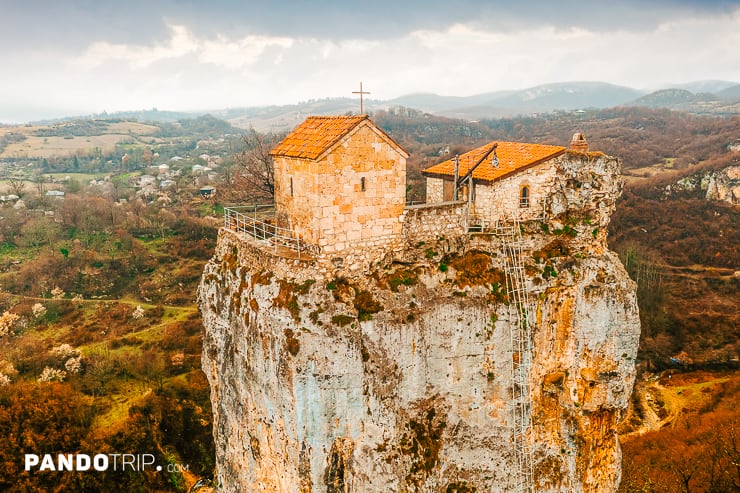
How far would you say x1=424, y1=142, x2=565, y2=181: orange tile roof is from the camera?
58.0 feet

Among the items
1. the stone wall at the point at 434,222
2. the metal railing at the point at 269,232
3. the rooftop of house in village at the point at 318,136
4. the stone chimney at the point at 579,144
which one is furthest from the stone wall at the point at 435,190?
the metal railing at the point at 269,232

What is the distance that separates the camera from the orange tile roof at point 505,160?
17.7 m

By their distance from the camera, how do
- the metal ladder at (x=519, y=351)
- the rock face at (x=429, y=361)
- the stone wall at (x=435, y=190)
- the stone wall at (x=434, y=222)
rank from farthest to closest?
the stone wall at (x=435, y=190)
the metal ladder at (x=519, y=351)
the stone wall at (x=434, y=222)
the rock face at (x=429, y=361)

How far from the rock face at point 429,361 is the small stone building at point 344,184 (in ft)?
3.84

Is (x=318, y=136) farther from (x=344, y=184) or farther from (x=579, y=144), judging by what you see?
(x=579, y=144)

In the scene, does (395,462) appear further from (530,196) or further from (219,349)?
(530,196)

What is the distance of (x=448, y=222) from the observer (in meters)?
17.4

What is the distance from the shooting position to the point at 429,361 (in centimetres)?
1623

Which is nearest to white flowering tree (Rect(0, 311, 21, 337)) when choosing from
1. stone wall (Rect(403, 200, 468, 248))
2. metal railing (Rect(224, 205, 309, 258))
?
metal railing (Rect(224, 205, 309, 258))

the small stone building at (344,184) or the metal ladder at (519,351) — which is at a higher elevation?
the small stone building at (344,184)

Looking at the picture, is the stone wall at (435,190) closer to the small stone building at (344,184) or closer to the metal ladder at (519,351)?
the metal ladder at (519,351)

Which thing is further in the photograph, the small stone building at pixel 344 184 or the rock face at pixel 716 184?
the rock face at pixel 716 184

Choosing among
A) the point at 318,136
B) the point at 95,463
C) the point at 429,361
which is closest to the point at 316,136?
the point at 318,136

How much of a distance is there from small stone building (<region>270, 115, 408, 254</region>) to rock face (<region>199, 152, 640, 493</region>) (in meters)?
1.17
